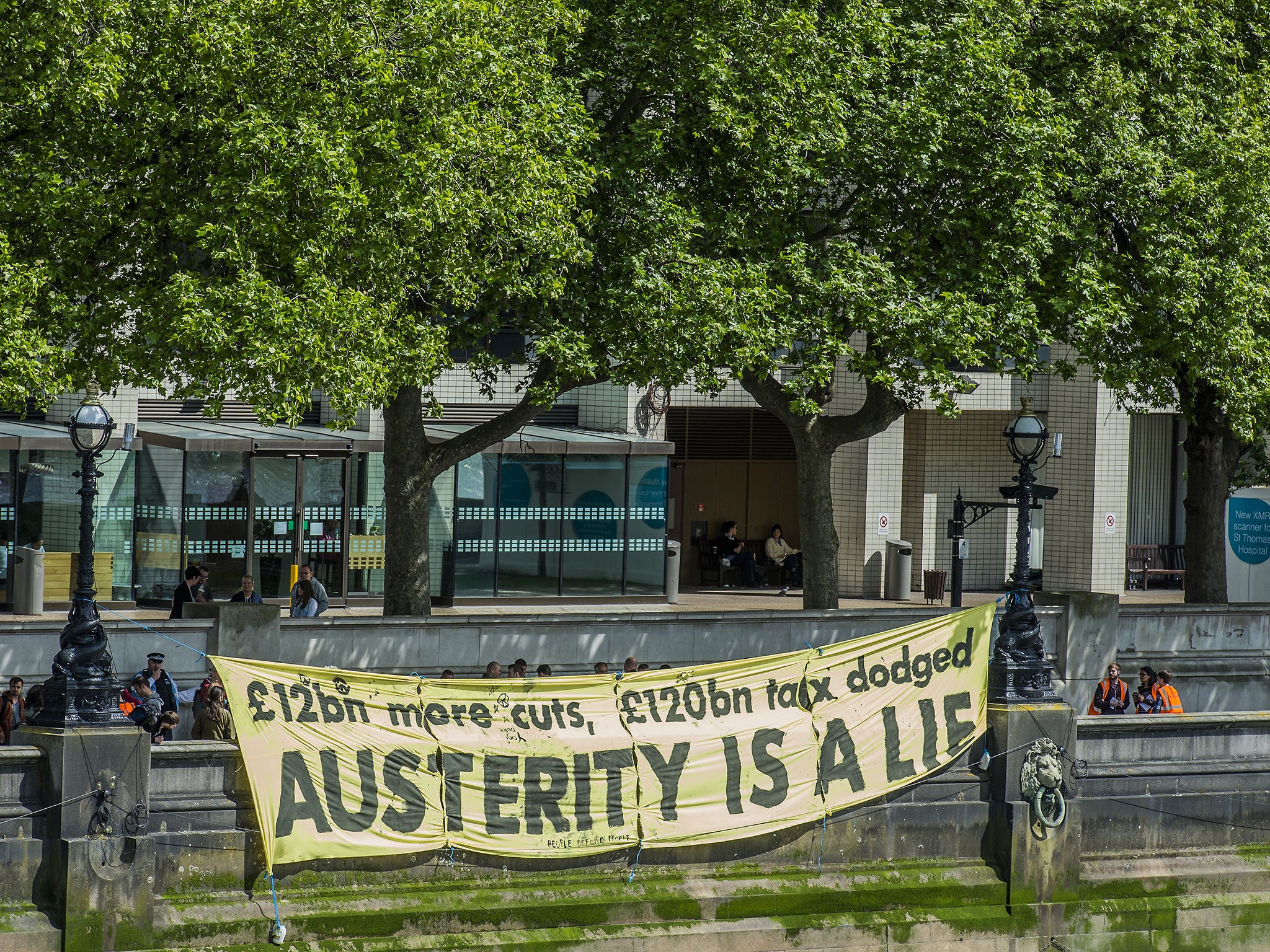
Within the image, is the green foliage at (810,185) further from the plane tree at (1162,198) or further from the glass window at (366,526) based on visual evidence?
the glass window at (366,526)

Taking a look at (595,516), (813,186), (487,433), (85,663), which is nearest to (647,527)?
(595,516)

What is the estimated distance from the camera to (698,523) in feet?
118

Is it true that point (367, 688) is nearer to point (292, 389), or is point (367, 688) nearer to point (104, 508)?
point (292, 389)

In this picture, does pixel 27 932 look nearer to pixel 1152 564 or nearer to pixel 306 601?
pixel 306 601

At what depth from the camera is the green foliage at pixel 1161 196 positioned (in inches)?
798

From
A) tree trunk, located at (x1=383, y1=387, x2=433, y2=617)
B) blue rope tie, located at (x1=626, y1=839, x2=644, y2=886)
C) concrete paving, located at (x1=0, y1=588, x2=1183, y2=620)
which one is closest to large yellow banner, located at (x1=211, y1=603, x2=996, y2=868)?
blue rope tie, located at (x1=626, y1=839, x2=644, y2=886)

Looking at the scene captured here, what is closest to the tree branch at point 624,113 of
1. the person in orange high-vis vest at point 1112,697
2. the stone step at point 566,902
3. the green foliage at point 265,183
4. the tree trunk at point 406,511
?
the green foliage at point 265,183

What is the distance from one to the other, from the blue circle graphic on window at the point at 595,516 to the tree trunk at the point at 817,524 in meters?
8.77

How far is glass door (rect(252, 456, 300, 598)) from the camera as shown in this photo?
28109 mm

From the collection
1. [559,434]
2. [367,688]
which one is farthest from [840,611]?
[559,434]

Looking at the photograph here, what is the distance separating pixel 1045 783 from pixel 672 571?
17.1 meters

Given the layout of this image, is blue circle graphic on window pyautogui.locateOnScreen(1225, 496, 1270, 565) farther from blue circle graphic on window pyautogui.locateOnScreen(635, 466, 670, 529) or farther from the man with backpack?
the man with backpack

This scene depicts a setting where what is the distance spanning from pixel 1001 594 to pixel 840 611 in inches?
653

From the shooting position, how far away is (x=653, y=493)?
30859 millimetres
